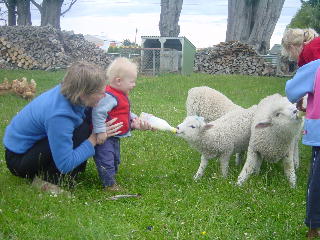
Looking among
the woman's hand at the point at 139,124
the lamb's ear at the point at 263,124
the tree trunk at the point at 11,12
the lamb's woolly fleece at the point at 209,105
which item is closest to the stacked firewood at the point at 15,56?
the tree trunk at the point at 11,12

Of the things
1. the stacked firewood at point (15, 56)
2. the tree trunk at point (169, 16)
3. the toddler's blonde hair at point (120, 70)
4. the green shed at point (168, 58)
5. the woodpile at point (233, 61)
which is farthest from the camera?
the tree trunk at point (169, 16)

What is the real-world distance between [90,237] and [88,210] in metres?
0.58

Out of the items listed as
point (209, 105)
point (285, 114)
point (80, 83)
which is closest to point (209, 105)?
point (209, 105)

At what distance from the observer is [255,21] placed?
23922 millimetres

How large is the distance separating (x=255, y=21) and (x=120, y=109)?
20.7m

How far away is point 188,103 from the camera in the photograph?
275 inches

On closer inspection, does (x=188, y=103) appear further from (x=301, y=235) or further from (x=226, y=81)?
(x=226, y=81)

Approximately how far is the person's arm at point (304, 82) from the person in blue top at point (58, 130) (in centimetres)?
161

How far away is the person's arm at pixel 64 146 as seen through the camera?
3977 mm

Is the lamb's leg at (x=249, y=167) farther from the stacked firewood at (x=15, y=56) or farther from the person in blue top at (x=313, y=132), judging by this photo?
the stacked firewood at (x=15, y=56)

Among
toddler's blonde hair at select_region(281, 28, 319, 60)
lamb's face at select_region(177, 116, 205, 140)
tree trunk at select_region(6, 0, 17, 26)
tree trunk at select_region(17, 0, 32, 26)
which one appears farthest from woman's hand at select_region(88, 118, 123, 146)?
tree trunk at select_region(6, 0, 17, 26)

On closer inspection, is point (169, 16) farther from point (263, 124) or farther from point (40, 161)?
point (40, 161)

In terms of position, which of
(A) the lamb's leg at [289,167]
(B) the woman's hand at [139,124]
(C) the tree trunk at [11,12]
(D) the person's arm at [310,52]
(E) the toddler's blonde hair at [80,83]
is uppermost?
(C) the tree trunk at [11,12]

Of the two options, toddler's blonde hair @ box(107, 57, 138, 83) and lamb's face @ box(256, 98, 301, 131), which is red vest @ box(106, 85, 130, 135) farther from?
lamb's face @ box(256, 98, 301, 131)
